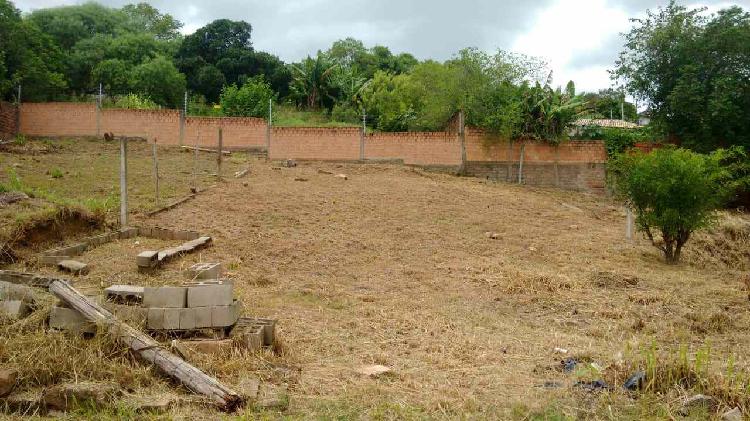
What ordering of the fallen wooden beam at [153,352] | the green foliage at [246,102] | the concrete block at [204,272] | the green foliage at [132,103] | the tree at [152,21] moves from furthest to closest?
the tree at [152,21] → the green foliage at [246,102] → the green foliage at [132,103] → the concrete block at [204,272] → the fallen wooden beam at [153,352]

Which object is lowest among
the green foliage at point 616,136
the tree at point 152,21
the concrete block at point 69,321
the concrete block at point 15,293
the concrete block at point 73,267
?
the concrete block at point 73,267

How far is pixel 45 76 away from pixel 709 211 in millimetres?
23117

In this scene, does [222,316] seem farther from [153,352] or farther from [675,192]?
[675,192]

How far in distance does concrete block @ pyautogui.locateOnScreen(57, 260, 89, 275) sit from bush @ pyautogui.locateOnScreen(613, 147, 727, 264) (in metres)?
9.70

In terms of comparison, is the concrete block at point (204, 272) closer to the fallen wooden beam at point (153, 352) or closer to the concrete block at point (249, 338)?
the concrete block at point (249, 338)

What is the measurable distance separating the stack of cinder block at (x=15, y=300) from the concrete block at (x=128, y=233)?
3.86 m

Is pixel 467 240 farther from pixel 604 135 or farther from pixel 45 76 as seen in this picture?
pixel 45 76

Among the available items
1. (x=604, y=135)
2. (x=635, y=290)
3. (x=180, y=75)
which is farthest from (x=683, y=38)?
(x=180, y=75)

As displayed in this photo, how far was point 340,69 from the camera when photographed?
1251 inches

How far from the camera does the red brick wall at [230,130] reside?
69.8ft

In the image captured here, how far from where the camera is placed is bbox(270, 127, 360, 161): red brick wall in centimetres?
2106

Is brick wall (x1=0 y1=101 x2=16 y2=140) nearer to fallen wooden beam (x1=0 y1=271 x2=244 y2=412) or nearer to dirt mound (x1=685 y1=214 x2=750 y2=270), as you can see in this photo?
fallen wooden beam (x1=0 y1=271 x2=244 y2=412)

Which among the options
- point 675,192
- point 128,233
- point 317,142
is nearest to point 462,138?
point 317,142

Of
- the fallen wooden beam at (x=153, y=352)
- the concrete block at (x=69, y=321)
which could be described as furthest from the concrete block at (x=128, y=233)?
the concrete block at (x=69, y=321)
